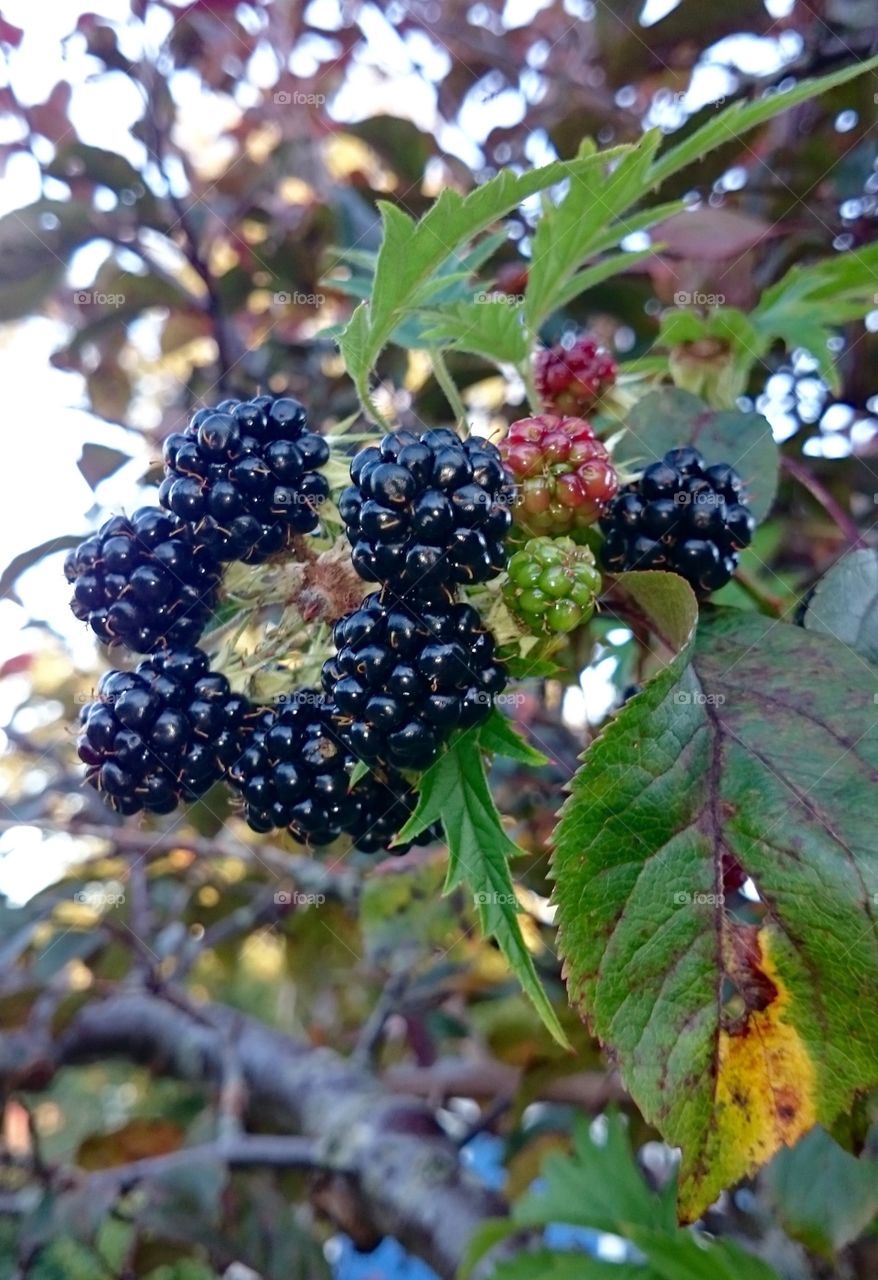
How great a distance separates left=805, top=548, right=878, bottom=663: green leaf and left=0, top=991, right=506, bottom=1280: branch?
4.17 ft

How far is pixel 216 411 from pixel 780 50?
5.64 ft

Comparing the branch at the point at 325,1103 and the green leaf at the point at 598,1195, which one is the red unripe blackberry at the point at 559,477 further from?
the branch at the point at 325,1103

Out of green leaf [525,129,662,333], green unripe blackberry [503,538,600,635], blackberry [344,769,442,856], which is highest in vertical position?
green leaf [525,129,662,333]

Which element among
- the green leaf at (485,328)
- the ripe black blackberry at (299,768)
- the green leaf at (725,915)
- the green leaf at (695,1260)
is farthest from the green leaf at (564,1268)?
the green leaf at (485,328)

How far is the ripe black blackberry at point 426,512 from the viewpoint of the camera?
0.85 metres

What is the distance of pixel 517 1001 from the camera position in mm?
2537

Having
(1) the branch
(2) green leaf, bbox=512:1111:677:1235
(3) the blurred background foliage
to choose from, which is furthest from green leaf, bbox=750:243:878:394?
(1) the branch

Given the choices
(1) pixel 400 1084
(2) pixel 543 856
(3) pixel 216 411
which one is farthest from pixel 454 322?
(1) pixel 400 1084

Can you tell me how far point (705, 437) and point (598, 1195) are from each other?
3.91 ft

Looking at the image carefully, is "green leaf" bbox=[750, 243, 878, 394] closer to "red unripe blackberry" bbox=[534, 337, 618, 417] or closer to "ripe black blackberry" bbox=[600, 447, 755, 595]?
"red unripe blackberry" bbox=[534, 337, 618, 417]

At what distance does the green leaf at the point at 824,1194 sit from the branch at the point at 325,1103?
21.6 inches

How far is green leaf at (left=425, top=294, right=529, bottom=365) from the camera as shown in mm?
1002

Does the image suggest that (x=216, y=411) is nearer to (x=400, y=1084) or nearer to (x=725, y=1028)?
Result: (x=725, y=1028)

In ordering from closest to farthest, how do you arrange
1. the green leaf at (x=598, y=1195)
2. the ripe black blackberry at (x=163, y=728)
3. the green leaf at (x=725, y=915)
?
1. the green leaf at (x=725, y=915)
2. the ripe black blackberry at (x=163, y=728)
3. the green leaf at (x=598, y=1195)
